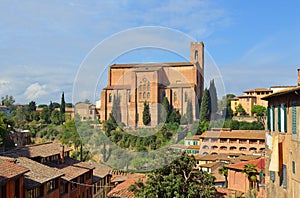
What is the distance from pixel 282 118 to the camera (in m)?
7.47

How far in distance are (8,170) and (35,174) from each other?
1818 millimetres

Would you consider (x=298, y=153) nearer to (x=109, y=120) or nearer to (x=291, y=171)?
→ (x=291, y=171)

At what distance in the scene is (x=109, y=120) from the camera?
973 centimetres

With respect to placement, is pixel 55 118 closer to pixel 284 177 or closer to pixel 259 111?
pixel 259 111

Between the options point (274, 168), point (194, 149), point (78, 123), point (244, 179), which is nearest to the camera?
point (274, 168)

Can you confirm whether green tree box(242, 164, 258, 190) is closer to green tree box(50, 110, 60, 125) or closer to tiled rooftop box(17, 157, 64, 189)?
tiled rooftop box(17, 157, 64, 189)

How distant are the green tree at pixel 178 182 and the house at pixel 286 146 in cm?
308

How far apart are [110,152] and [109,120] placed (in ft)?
3.18

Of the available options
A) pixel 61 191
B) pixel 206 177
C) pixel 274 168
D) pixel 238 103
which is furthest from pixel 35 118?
pixel 274 168

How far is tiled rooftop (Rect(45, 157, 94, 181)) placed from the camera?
12943 millimetres

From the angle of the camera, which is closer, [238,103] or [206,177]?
[206,177]

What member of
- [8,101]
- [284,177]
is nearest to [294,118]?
[284,177]

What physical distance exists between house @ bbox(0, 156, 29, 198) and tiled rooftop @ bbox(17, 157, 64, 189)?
37 centimetres

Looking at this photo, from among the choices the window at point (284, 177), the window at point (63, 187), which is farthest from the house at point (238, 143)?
the window at point (284, 177)
